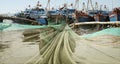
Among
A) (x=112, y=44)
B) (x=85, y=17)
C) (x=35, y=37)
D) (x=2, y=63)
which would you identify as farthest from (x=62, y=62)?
(x=85, y=17)

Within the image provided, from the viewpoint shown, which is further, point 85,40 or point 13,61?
point 85,40

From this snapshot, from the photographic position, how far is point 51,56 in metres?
3.59

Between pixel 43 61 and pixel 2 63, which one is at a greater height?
pixel 43 61

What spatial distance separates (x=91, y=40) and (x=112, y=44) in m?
0.95

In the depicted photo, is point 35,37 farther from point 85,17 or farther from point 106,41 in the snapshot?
point 85,17

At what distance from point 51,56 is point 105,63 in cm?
178

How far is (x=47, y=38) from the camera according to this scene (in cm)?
538

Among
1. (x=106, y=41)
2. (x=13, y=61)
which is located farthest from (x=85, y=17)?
(x=13, y=61)

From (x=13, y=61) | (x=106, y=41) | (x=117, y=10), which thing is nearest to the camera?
(x=13, y=61)

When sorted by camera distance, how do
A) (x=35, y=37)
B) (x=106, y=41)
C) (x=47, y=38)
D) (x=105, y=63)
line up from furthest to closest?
(x=106, y=41) < (x=35, y=37) < (x=47, y=38) < (x=105, y=63)

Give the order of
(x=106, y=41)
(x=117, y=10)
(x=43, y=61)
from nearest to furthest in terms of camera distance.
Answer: (x=43, y=61)
(x=106, y=41)
(x=117, y=10)

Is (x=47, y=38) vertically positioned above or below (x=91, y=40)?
above

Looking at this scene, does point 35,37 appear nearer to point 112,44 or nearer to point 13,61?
point 13,61

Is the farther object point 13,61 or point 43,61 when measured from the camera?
point 13,61
